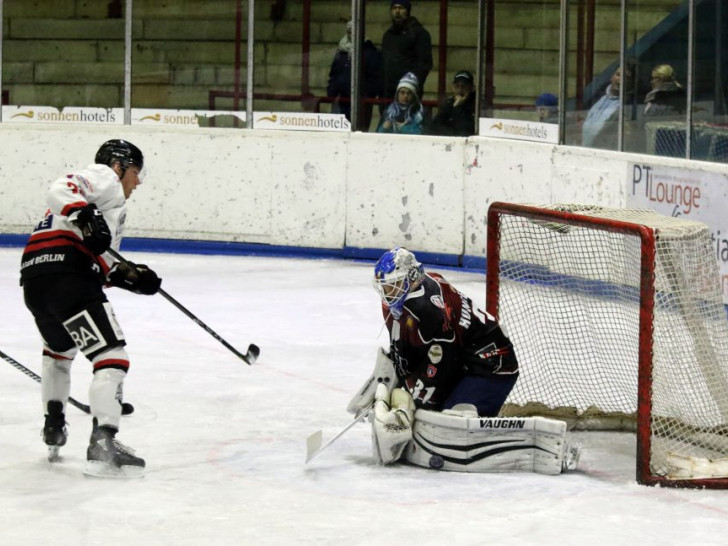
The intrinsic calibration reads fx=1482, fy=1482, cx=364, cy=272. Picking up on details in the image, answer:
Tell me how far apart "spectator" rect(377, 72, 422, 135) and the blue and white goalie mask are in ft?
17.3

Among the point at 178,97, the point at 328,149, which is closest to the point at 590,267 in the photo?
the point at 328,149

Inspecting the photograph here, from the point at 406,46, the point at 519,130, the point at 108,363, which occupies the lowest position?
the point at 108,363

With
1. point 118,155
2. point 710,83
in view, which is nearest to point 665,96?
point 710,83

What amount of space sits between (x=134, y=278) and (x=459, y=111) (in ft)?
17.5

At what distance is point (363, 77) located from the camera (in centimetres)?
1030

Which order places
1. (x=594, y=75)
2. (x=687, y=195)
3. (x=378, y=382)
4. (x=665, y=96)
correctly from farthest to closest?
(x=594, y=75)
(x=665, y=96)
(x=687, y=195)
(x=378, y=382)

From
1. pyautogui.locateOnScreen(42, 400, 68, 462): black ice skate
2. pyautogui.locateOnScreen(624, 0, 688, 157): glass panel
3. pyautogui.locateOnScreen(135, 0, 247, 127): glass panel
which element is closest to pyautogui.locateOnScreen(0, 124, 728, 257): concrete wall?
pyautogui.locateOnScreen(135, 0, 247, 127): glass panel

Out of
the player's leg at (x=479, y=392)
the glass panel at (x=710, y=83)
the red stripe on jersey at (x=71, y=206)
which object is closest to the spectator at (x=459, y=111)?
the glass panel at (x=710, y=83)

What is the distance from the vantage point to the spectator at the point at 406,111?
10.1 metres

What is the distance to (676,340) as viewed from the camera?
16.4 ft

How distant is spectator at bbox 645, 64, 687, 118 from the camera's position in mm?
8383

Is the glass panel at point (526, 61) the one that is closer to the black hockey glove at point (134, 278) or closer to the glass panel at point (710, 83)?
the glass panel at point (710, 83)

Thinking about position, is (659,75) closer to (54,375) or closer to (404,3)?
(404,3)

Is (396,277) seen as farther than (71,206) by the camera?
Yes
